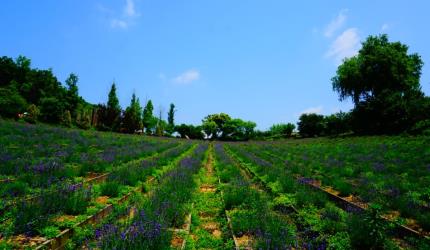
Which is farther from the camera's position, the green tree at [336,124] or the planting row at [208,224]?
the green tree at [336,124]

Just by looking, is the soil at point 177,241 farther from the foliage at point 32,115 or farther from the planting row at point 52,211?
the foliage at point 32,115

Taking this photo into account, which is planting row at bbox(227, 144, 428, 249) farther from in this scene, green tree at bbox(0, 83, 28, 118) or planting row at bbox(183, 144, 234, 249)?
green tree at bbox(0, 83, 28, 118)

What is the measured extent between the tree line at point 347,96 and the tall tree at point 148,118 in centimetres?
864

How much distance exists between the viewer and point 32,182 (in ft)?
24.7

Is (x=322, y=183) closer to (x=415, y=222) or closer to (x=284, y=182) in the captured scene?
(x=284, y=182)

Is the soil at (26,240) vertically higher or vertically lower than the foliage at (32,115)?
lower

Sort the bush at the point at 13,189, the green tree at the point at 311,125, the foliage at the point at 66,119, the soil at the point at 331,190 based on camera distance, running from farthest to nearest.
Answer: the green tree at the point at 311,125 → the foliage at the point at 66,119 → the soil at the point at 331,190 → the bush at the point at 13,189

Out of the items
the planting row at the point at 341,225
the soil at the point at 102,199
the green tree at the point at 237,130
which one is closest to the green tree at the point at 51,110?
the soil at the point at 102,199

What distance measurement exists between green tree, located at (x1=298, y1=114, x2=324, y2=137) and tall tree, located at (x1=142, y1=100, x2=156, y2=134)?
119ft

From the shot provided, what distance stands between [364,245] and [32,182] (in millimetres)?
7640

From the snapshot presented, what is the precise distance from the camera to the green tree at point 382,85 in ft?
114

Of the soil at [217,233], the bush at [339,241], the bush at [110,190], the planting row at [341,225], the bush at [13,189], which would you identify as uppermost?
the bush at [13,189]

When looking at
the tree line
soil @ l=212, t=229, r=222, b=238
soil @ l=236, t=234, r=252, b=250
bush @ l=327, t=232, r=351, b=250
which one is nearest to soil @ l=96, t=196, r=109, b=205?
soil @ l=212, t=229, r=222, b=238

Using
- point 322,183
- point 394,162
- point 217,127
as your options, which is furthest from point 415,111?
point 217,127
